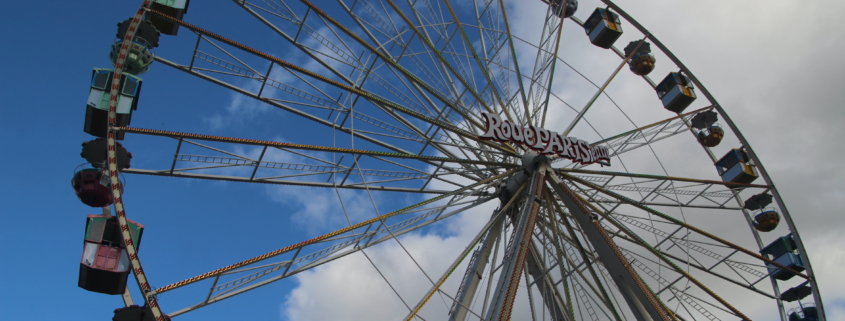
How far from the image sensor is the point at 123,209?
10703mm

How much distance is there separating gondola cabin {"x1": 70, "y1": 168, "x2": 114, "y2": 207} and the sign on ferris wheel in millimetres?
7250

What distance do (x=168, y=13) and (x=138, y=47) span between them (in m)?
1.22

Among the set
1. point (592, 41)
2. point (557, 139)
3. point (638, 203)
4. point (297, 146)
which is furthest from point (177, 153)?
point (592, 41)

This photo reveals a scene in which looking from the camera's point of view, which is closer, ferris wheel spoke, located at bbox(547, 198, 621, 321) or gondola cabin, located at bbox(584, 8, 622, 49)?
ferris wheel spoke, located at bbox(547, 198, 621, 321)

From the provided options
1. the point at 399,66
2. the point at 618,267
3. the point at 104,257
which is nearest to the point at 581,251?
the point at 618,267

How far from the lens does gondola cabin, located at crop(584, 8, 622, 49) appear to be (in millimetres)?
19094

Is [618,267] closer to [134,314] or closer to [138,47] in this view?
[134,314]

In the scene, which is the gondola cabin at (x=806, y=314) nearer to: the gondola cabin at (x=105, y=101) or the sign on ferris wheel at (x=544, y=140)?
the sign on ferris wheel at (x=544, y=140)

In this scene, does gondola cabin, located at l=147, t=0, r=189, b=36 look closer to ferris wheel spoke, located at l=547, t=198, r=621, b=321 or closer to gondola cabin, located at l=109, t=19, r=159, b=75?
gondola cabin, located at l=109, t=19, r=159, b=75

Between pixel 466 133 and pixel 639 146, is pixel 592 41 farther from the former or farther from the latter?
pixel 466 133

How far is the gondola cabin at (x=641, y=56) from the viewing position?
62.2 ft

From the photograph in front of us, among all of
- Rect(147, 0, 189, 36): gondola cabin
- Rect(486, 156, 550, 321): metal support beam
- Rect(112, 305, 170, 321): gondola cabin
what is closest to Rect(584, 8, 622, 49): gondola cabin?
Rect(486, 156, 550, 321): metal support beam

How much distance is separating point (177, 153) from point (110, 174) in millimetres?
1338

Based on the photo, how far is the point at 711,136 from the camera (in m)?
19.0
